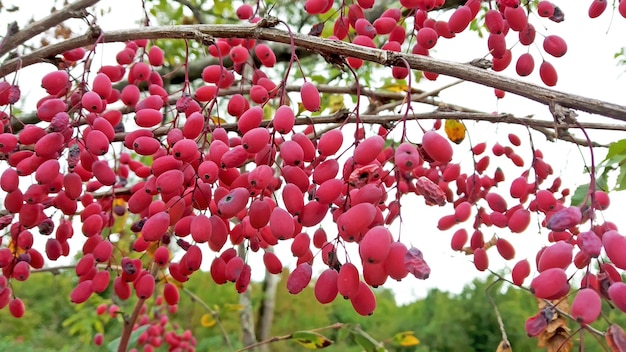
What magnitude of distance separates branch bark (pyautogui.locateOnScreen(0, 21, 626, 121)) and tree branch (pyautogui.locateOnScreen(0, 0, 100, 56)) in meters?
0.06

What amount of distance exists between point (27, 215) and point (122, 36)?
33 centimetres

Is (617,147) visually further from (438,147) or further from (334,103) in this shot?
(334,103)

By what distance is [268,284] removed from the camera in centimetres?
316

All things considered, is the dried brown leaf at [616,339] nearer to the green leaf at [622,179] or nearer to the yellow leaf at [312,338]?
the green leaf at [622,179]

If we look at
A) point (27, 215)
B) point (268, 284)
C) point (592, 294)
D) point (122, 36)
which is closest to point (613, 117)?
point (592, 294)

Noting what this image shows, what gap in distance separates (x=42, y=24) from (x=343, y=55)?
2.01ft

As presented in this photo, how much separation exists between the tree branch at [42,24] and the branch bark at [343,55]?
61mm

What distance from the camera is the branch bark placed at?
723mm

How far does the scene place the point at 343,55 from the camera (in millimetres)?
824

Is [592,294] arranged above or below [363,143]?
below

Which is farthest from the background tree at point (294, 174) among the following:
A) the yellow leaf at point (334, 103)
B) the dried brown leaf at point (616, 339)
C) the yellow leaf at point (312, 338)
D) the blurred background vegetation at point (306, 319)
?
the blurred background vegetation at point (306, 319)

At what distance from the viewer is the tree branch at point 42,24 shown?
1.02 meters

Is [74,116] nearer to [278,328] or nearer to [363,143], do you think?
[363,143]

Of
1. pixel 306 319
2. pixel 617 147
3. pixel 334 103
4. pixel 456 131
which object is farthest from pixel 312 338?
pixel 306 319
